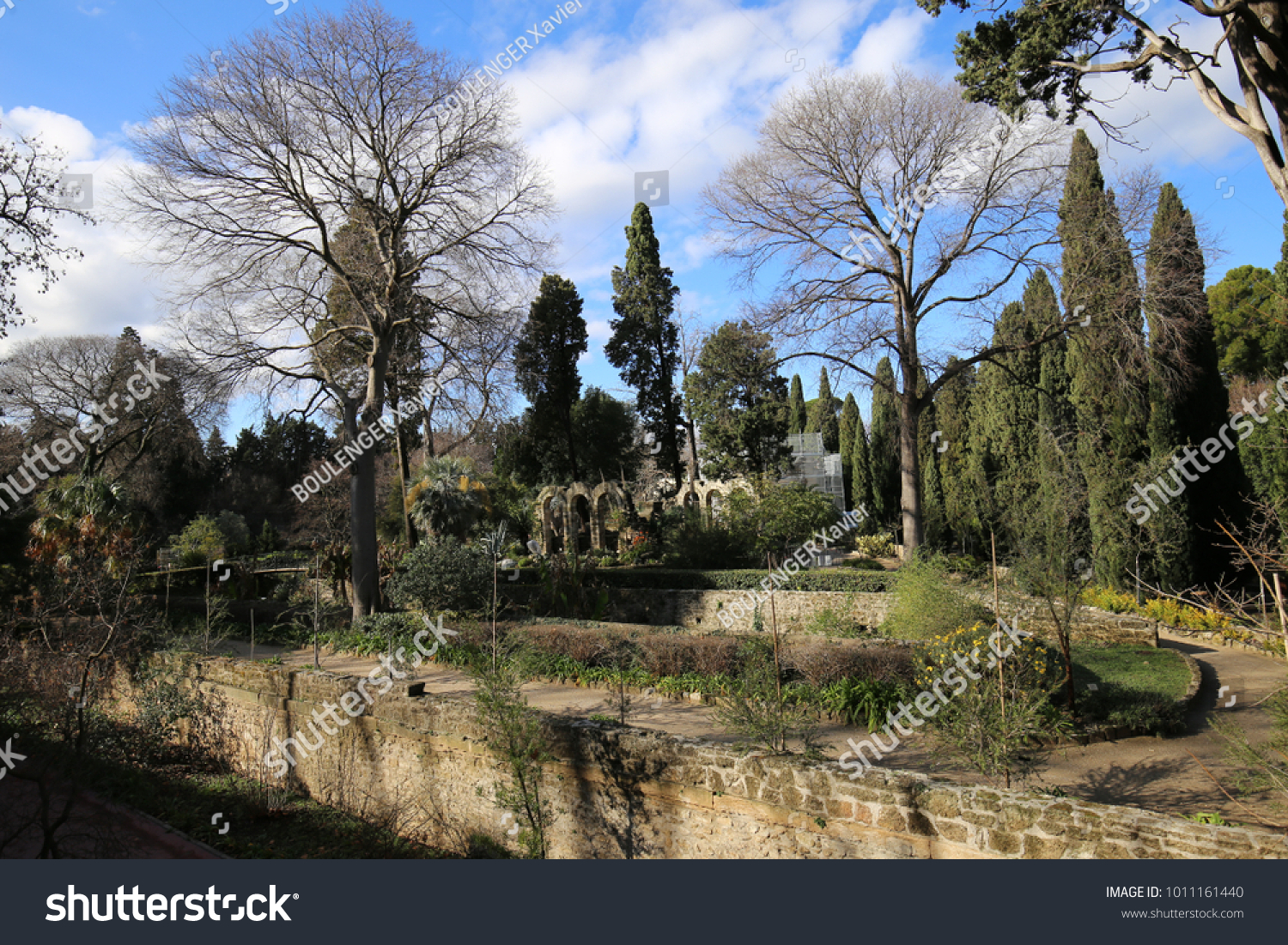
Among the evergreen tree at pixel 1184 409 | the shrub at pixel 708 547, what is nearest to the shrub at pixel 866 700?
the evergreen tree at pixel 1184 409

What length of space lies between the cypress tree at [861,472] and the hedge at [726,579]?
17.1 meters

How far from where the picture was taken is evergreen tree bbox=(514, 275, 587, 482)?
102 ft

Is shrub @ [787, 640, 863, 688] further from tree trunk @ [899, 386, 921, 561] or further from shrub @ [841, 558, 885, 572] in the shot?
shrub @ [841, 558, 885, 572]

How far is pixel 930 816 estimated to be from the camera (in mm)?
4621

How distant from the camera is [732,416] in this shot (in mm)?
25594

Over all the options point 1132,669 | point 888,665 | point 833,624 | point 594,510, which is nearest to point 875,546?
point 594,510

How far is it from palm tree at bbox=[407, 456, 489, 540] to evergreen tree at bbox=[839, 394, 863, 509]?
21.1m

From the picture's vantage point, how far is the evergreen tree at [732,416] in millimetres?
25125

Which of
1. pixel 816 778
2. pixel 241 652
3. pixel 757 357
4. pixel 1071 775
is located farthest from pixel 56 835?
pixel 757 357

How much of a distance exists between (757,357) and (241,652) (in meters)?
13.4

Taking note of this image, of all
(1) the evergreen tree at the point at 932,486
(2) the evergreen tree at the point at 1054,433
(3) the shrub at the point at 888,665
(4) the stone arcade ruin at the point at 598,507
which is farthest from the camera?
(1) the evergreen tree at the point at 932,486

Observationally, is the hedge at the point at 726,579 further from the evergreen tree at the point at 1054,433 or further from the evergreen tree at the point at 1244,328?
the evergreen tree at the point at 1244,328

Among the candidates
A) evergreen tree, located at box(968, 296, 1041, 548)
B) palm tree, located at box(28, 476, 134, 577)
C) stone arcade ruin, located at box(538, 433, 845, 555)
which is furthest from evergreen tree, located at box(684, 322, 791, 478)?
palm tree, located at box(28, 476, 134, 577)

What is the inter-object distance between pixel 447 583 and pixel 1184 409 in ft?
50.8
